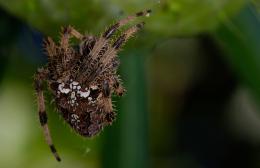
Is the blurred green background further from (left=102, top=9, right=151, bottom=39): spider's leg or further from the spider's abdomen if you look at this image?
the spider's abdomen

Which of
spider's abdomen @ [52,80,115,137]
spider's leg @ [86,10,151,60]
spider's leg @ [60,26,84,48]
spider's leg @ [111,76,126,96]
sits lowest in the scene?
spider's abdomen @ [52,80,115,137]

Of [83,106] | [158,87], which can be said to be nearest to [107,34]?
[83,106]

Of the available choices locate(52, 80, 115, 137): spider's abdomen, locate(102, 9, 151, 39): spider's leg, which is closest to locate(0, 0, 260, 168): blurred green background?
locate(102, 9, 151, 39): spider's leg

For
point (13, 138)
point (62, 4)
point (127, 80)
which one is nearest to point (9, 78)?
point (13, 138)

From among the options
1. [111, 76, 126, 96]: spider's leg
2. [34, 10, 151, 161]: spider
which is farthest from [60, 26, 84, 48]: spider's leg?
[111, 76, 126, 96]: spider's leg

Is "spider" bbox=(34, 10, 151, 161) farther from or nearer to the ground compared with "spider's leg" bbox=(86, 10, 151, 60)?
nearer to the ground

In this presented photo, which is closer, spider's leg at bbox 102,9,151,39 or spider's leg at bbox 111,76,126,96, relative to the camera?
spider's leg at bbox 102,9,151,39
